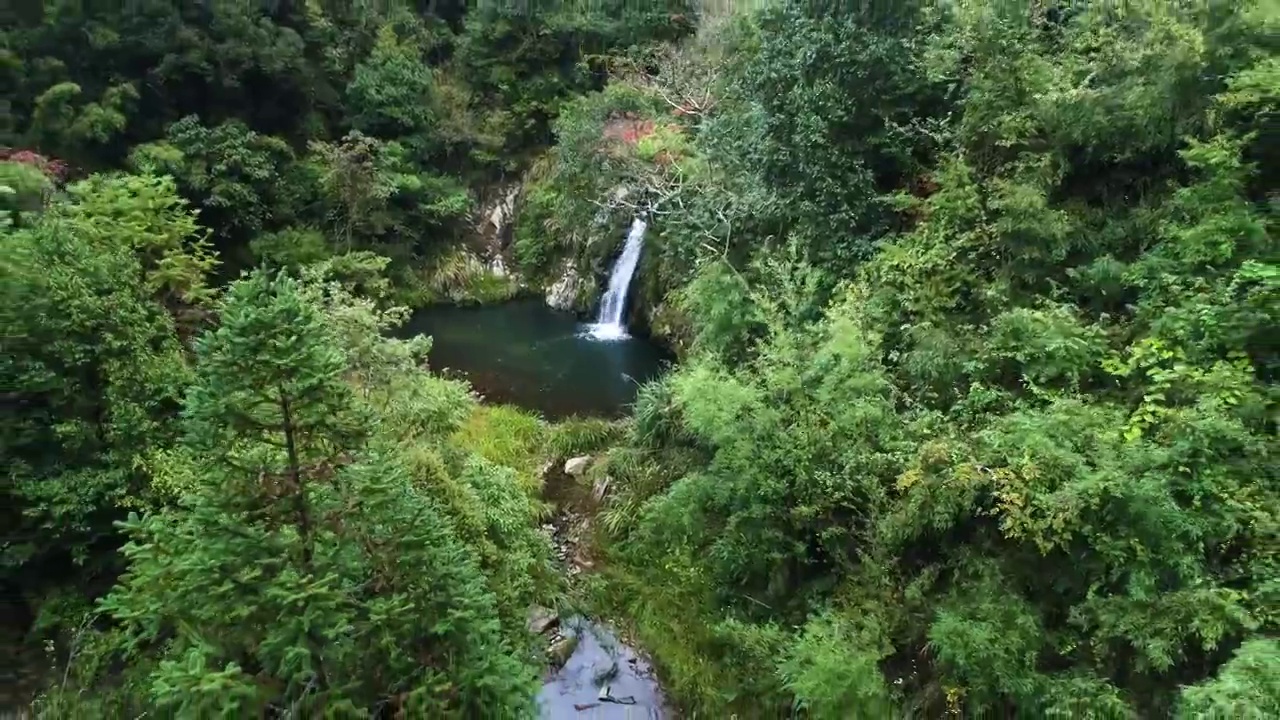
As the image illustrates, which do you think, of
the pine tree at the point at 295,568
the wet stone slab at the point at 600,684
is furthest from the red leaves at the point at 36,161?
the wet stone slab at the point at 600,684

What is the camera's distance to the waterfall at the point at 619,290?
1919 cm

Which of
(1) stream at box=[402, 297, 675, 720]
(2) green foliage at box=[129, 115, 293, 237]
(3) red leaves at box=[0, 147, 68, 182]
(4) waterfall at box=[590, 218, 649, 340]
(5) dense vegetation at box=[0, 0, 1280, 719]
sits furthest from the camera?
(4) waterfall at box=[590, 218, 649, 340]

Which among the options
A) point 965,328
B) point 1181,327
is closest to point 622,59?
point 965,328

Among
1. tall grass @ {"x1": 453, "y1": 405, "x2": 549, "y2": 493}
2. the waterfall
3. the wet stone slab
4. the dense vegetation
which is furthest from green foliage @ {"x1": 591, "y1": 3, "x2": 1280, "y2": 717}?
the waterfall

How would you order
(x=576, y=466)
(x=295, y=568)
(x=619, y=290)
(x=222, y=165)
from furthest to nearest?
(x=619, y=290) → (x=222, y=165) → (x=576, y=466) → (x=295, y=568)

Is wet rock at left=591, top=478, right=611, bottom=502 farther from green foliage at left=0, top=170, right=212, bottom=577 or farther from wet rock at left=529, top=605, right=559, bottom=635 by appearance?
green foliage at left=0, top=170, right=212, bottom=577

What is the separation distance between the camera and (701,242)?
12.3 metres

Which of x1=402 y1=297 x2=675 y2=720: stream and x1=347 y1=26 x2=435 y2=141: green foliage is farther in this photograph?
x1=347 y1=26 x2=435 y2=141: green foliage

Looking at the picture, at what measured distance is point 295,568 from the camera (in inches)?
198

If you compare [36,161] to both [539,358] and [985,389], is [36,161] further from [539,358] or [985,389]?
[985,389]

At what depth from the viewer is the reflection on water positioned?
1586 centimetres

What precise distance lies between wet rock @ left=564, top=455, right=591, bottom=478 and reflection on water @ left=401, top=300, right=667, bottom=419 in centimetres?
226

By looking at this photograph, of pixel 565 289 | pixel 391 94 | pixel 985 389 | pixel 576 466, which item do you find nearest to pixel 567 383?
pixel 576 466

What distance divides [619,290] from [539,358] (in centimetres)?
290
